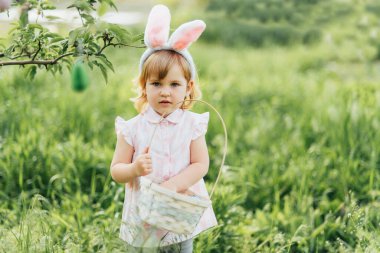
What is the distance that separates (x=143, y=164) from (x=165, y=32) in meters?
0.44

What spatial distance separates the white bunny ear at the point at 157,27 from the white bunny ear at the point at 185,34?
0.11 feet

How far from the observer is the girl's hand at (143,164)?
1903mm

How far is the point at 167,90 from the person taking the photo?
6.71 feet

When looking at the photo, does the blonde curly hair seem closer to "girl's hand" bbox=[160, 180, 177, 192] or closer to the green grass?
"girl's hand" bbox=[160, 180, 177, 192]

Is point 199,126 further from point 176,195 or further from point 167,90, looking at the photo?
point 176,195

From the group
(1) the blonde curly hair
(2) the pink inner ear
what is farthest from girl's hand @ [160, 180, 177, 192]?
(2) the pink inner ear

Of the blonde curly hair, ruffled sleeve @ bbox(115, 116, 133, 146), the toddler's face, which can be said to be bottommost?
ruffled sleeve @ bbox(115, 116, 133, 146)

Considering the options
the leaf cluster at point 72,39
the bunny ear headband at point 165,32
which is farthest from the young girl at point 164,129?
the leaf cluster at point 72,39

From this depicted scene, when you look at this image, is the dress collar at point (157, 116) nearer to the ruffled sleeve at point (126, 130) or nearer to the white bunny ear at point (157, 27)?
the ruffled sleeve at point (126, 130)

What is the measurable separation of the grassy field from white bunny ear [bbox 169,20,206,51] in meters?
0.31

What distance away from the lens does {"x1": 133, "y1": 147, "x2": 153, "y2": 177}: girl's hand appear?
6.24ft

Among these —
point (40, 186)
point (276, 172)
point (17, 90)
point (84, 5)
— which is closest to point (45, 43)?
point (84, 5)

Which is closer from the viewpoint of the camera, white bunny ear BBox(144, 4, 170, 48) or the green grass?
white bunny ear BBox(144, 4, 170, 48)

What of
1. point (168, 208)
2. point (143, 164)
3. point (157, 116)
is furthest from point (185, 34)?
point (168, 208)
